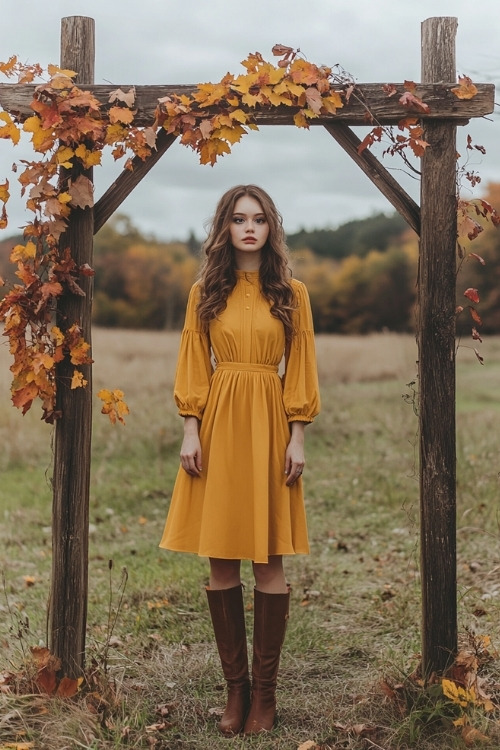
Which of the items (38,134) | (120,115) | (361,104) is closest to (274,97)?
(361,104)

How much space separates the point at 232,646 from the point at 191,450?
3.02ft

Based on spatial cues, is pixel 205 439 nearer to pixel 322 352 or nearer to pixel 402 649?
pixel 402 649

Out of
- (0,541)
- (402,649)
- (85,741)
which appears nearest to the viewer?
→ (85,741)

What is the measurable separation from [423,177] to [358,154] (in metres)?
0.31

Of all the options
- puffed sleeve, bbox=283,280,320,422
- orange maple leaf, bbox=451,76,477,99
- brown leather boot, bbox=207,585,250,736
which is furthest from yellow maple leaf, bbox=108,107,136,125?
brown leather boot, bbox=207,585,250,736

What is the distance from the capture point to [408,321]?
29297mm

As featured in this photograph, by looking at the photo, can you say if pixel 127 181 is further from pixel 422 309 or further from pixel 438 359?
pixel 438 359

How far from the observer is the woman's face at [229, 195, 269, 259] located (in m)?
3.81

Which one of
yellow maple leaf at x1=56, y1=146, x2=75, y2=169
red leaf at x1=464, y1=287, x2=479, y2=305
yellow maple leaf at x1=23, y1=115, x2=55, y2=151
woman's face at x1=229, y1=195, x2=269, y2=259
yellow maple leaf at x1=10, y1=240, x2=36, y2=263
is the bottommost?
red leaf at x1=464, y1=287, x2=479, y2=305

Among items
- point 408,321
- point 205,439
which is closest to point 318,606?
point 205,439

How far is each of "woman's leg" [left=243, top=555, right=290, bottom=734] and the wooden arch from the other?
2.23 feet

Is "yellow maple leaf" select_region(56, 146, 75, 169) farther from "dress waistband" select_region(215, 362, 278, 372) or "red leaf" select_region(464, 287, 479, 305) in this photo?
"red leaf" select_region(464, 287, 479, 305)

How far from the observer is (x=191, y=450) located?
3.79 meters

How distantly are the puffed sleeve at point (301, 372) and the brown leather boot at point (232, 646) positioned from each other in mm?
858
